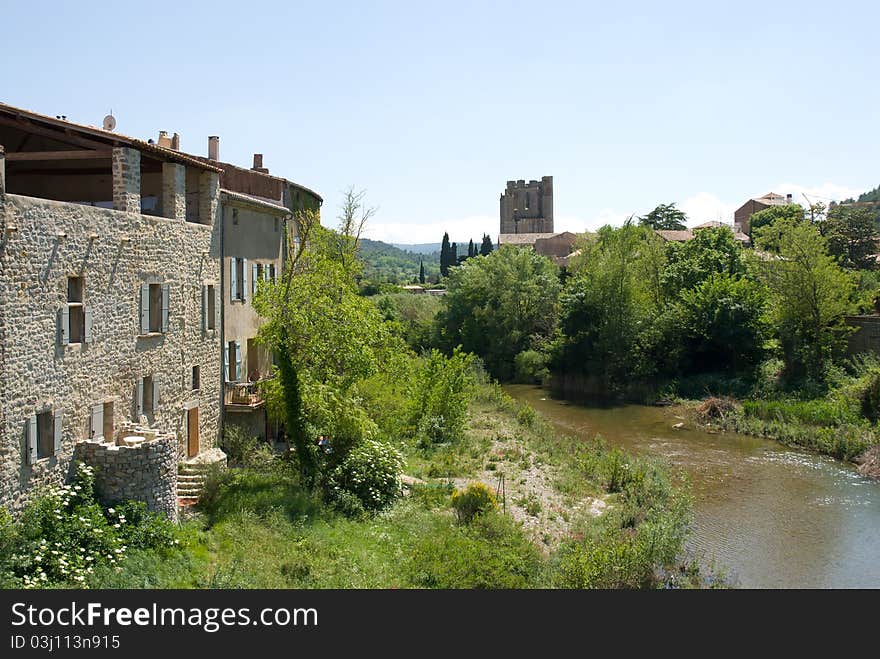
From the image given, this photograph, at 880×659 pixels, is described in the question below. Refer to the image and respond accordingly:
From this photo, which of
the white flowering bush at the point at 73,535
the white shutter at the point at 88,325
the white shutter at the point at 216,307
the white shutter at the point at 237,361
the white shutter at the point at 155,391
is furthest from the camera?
the white shutter at the point at 237,361

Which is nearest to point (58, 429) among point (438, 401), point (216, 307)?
point (216, 307)

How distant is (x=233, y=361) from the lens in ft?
74.0

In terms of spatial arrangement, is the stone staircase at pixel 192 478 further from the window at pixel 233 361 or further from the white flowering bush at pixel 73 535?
the window at pixel 233 361

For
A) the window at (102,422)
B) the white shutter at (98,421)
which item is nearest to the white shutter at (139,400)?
the window at (102,422)

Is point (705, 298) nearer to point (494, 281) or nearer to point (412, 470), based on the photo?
point (494, 281)

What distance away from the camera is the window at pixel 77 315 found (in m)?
15.3

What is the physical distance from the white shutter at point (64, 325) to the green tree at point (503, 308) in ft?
121

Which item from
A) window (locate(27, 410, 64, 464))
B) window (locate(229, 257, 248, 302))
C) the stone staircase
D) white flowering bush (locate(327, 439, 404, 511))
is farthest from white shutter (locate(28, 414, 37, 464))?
window (locate(229, 257, 248, 302))

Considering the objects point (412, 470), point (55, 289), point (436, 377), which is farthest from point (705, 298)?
point (55, 289)

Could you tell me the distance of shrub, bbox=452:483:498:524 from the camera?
19656 millimetres

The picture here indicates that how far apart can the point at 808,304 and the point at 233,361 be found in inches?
1062

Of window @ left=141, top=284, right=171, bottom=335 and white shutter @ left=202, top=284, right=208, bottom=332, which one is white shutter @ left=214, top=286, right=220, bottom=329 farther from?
window @ left=141, top=284, right=171, bottom=335

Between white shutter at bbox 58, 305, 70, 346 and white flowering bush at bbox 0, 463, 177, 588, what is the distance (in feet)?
7.79

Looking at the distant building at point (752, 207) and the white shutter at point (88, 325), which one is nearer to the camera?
the white shutter at point (88, 325)
